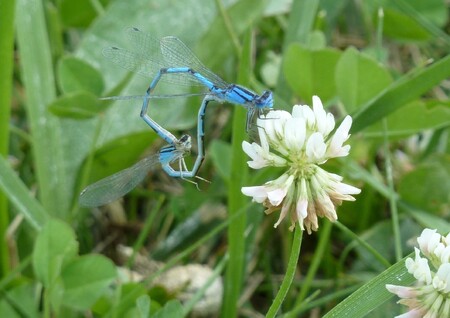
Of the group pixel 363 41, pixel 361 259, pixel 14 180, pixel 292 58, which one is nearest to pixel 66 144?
pixel 14 180

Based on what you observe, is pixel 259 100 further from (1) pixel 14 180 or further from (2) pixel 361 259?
(2) pixel 361 259

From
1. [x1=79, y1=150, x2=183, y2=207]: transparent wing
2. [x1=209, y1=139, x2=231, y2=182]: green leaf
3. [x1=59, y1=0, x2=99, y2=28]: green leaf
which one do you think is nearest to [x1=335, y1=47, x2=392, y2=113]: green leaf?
[x1=209, y1=139, x2=231, y2=182]: green leaf

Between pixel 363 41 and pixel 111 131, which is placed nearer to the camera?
pixel 111 131

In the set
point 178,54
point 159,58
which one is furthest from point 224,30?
point 178,54

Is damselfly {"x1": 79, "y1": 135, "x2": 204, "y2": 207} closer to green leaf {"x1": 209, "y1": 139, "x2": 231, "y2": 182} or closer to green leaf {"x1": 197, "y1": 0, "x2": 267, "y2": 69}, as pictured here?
green leaf {"x1": 209, "y1": 139, "x2": 231, "y2": 182}

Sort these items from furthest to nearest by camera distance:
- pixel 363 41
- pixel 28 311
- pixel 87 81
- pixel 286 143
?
pixel 363 41 < pixel 87 81 < pixel 28 311 < pixel 286 143

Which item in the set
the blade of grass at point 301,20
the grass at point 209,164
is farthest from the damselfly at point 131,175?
the blade of grass at point 301,20

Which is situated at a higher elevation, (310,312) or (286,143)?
(286,143)
